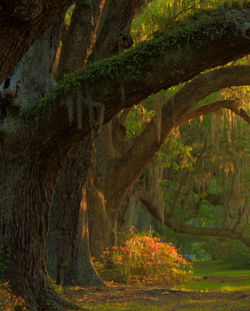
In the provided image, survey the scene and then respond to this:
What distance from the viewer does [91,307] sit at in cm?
837

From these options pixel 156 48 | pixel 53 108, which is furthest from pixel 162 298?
pixel 156 48

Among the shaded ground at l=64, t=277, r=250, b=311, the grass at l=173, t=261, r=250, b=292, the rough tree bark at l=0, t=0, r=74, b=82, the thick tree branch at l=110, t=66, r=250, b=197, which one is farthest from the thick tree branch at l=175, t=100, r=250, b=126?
the rough tree bark at l=0, t=0, r=74, b=82

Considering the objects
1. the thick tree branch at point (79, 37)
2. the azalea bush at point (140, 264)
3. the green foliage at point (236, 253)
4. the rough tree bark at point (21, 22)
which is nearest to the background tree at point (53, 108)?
the rough tree bark at point (21, 22)

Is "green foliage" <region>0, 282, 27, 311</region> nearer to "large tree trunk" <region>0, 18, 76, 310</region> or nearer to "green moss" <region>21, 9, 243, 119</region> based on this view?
"large tree trunk" <region>0, 18, 76, 310</region>

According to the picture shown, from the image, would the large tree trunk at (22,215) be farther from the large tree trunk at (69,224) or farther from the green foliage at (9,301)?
the large tree trunk at (69,224)

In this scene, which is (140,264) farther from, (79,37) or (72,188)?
(79,37)

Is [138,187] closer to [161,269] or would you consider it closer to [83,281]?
[161,269]

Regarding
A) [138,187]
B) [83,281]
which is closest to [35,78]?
[83,281]

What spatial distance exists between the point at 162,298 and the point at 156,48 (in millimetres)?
5964

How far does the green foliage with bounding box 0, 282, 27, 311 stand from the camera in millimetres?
6110

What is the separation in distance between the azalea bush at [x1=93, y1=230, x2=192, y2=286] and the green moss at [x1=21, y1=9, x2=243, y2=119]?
315 inches

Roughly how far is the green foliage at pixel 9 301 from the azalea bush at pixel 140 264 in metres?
6.48

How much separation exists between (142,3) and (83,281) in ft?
22.8

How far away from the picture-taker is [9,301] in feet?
20.8
